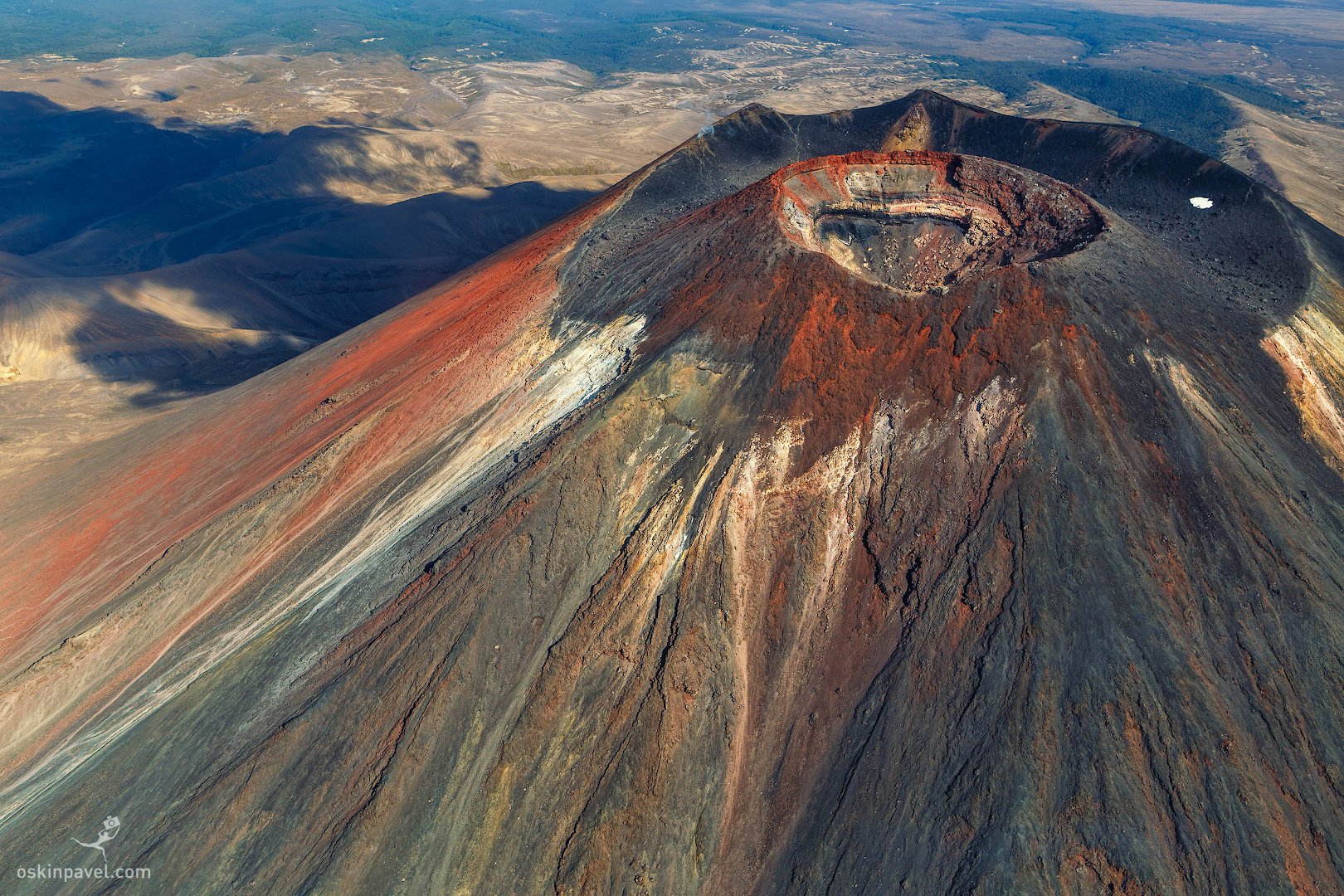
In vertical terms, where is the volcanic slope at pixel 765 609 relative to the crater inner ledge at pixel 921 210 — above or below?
below

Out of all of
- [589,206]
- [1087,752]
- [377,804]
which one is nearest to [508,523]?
[377,804]

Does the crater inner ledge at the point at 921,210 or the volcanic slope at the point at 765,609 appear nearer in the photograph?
the volcanic slope at the point at 765,609

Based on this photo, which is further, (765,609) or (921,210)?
(921,210)

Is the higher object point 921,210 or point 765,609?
point 921,210

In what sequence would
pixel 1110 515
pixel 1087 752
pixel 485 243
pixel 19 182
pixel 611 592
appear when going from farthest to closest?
pixel 19 182 < pixel 485 243 < pixel 611 592 < pixel 1110 515 < pixel 1087 752

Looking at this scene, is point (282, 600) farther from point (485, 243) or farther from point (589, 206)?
point (485, 243)
